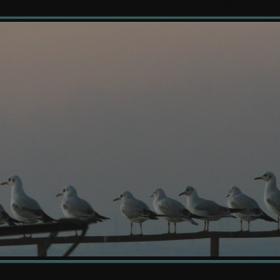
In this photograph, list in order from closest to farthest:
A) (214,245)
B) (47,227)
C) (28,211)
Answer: (47,227), (214,245), (28,211)

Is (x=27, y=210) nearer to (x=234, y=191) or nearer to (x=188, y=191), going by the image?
(x=188, y=191)

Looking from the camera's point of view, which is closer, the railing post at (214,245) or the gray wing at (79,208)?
the railing post at (214,245)

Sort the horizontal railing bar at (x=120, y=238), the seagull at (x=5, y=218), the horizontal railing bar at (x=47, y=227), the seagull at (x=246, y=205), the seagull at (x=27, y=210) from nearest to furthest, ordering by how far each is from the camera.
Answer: the horizontal railing bar at (x=47, y=227) → the horizontal railing bar at (x=120, y=238) → the seagull at (x=5, y=218) → the seagull at (x=27, y=210) → the seagull at (x=246, y=205)

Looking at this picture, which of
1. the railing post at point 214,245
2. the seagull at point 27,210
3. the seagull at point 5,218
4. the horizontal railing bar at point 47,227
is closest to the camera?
the horizontal railing bar at point 47,227

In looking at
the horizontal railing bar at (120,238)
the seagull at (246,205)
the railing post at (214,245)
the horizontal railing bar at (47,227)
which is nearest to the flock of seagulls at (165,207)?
the seagull at (246,205)

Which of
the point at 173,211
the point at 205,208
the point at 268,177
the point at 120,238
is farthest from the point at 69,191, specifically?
the point at 268,177

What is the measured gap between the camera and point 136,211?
8.88m

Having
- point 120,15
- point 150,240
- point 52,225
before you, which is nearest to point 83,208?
point 150,240

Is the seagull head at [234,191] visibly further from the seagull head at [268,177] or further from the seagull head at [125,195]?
the seagull head at [125,195]

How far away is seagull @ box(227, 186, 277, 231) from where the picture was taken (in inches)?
350

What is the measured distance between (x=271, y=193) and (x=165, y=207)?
1.36 meters

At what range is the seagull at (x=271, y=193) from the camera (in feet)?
28.9

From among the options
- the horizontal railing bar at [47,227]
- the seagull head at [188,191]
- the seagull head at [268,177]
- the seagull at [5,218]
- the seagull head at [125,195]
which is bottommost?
the horizontal railing bar at [47,227]
